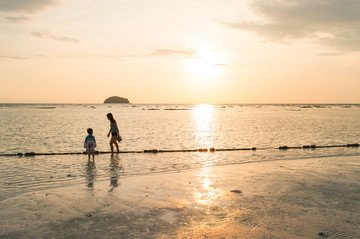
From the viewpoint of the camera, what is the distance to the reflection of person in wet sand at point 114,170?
46.4ft

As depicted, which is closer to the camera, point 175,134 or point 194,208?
point 194,208

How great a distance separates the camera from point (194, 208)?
10586mm

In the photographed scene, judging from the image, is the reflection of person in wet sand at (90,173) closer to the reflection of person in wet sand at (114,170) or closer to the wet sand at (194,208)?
the wet sand at (194,208)

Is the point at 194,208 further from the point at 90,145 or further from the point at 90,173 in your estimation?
the point at 90,145

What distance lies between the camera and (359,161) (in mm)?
20062

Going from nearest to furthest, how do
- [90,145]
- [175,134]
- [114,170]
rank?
[114,170] → [90,145] → [175,134]

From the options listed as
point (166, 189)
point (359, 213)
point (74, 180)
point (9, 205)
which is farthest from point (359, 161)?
point (9, 205)

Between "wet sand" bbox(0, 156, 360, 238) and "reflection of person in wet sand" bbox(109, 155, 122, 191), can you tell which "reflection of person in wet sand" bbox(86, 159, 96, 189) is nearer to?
"wet sand" bbox(0, 156, 360, 238)

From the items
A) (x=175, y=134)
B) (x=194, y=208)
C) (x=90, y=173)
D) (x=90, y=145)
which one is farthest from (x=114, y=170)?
(x=175, y=134)

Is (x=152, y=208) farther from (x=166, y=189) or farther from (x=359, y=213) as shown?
(x=359, y=213)

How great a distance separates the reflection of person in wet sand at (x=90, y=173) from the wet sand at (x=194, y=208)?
0.15 feet

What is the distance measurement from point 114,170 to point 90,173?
1.31 m

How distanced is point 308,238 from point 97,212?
598cm

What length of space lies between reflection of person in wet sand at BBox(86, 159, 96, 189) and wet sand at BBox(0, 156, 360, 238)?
0.05 m
